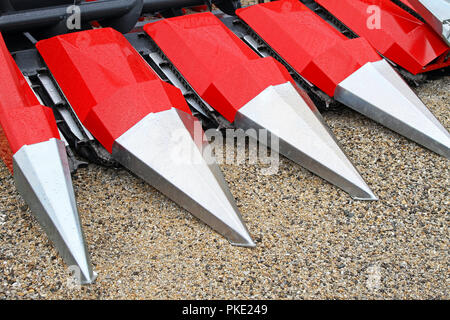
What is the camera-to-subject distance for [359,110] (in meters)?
2.98

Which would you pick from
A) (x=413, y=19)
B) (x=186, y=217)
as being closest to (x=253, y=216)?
(x=186, y=217)

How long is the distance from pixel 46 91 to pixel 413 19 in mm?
2493

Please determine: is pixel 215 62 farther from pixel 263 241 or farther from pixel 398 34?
pixel 398 34

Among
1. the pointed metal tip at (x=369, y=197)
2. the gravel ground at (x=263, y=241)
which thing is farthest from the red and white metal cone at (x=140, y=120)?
the pointed metal tip at (x=369, y=197)

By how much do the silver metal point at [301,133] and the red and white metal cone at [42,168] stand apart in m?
1.01

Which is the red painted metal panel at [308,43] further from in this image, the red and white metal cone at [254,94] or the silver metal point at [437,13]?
the silver metal point at [437,13]

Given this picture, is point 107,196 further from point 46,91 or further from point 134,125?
point 46,91

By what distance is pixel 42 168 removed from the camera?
2.17 m

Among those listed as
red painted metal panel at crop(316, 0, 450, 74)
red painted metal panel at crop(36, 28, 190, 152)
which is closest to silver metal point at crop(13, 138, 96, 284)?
red painted metal panel at crop(36, 28, 190, 152)

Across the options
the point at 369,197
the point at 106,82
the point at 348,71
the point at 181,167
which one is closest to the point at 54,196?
the point at 181,167

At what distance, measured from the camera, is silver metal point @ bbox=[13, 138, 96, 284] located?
2.01m

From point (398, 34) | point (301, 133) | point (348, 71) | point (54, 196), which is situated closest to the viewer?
point (54, 196)

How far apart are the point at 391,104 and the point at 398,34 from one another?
2.64 ft

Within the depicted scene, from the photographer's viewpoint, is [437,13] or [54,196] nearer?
[54,196]
